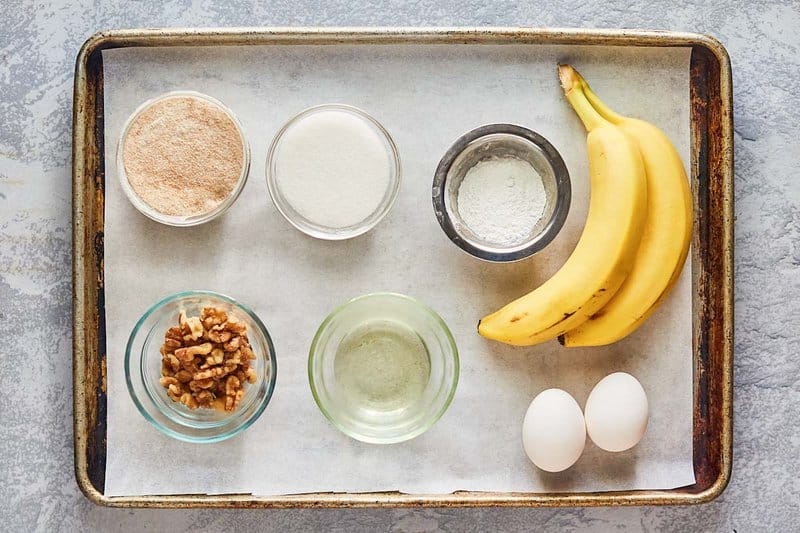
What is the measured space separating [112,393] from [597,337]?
740 mm

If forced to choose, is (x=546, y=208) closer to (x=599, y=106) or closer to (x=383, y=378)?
(x=599, y=106)

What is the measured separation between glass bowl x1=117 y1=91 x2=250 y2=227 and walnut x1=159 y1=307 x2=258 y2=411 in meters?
0.14

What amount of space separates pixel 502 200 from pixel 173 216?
49cm

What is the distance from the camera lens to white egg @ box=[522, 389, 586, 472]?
113cm

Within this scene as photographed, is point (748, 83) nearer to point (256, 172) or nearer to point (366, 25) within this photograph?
point (366, 25)

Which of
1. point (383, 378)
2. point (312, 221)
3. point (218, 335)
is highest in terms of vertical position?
point (312, 221)

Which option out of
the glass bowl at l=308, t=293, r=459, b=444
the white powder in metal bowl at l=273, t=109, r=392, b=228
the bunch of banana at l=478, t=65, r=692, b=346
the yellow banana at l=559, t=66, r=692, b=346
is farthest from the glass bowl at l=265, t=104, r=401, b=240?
the yellow banana at l=559, t=66, r=692, b=346

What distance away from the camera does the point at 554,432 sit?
113 cm

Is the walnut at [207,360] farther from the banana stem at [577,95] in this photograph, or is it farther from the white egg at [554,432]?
the banana stem at [577,95]

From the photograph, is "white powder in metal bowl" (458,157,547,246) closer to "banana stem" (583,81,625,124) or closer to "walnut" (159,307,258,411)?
"banana stem" (583,81,625,124)

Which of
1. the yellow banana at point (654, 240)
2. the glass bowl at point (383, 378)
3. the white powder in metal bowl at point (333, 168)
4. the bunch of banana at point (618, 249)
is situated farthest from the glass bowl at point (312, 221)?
Result: the yellow banana at point (654, 240)

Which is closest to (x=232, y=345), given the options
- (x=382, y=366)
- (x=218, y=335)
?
(x=218, y=335)

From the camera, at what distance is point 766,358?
1.27 metres

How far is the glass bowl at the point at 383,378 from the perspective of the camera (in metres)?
1.17
